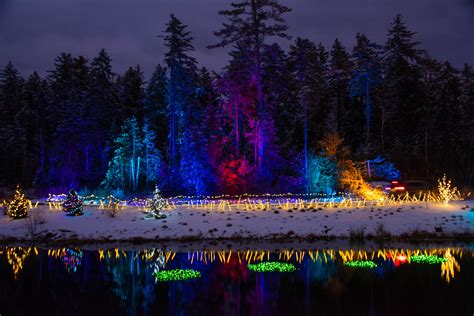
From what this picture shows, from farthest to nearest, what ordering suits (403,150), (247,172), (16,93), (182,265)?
(16,93) < (403,150) < (247,172) < (182,265)

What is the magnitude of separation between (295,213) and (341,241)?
15.0ft

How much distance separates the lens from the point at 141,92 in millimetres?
66375

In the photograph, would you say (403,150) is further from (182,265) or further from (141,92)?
(182,265)

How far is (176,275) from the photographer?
17578 millimetres

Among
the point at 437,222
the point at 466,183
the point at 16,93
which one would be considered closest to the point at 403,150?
the point at 466,183

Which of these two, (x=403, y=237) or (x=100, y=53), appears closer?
(x=403, y=237)

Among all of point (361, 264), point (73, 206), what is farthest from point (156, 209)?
point (361, 264)

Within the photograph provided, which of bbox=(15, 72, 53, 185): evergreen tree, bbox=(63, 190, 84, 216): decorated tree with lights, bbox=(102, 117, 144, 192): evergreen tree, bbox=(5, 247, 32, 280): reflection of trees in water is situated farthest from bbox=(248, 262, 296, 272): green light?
bbox=(15, 72, 53, 185): evergreen tree

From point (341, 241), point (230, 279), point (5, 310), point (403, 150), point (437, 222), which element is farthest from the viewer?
point (403, 150)

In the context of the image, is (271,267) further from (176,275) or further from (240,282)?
(176,275)

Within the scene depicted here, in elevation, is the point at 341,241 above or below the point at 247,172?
below

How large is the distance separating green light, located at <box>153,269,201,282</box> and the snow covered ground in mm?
8409

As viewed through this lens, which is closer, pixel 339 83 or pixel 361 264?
pixel 361 264

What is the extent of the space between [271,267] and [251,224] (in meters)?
9.21
